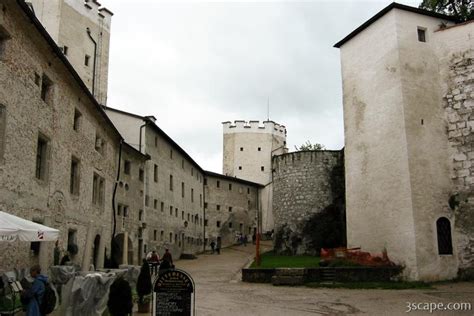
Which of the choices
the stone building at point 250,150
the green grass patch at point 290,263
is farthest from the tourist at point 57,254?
the stone building at point 250,150

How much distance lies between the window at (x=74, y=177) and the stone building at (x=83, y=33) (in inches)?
620

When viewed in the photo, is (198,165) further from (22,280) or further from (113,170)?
(22,280)

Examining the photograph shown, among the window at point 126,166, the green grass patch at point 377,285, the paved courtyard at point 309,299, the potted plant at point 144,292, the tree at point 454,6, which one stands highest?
the tree at point 454,6

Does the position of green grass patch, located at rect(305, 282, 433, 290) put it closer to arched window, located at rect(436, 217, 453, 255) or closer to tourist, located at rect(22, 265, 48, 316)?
arched window, located at rect(436, 217, 453, 255)

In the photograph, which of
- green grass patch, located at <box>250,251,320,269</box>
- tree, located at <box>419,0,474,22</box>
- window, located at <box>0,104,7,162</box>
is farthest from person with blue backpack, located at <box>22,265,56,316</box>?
tree, located at <box>419,0,474,22</box>

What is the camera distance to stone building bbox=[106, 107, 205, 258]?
98.6ft

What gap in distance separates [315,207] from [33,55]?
79.6 ft

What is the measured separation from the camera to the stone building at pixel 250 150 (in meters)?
59.0

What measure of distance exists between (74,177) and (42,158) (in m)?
3.50

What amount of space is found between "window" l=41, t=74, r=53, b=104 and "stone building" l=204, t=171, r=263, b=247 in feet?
106

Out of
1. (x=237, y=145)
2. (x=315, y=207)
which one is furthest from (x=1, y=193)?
(x=237, y=145)

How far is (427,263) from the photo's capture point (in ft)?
64.0

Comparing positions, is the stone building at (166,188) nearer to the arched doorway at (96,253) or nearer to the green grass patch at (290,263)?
the arched doorway at (96,253)

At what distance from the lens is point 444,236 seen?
20.3 metres
